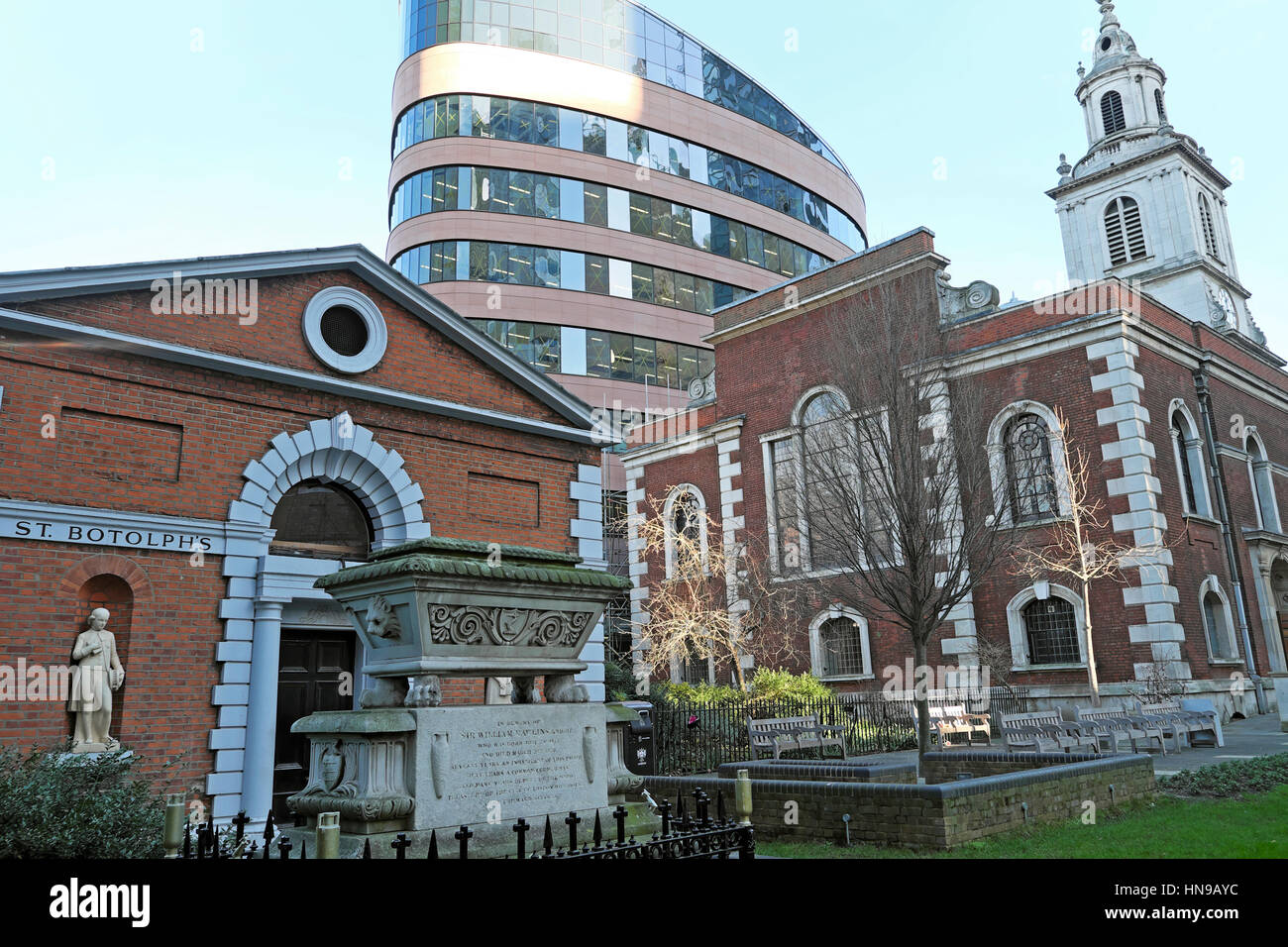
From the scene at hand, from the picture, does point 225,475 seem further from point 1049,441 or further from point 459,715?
point 1049,441

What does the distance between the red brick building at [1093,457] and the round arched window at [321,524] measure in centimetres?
1022

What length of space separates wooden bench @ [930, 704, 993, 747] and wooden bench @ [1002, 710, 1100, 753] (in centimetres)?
164

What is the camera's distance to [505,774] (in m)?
7.14

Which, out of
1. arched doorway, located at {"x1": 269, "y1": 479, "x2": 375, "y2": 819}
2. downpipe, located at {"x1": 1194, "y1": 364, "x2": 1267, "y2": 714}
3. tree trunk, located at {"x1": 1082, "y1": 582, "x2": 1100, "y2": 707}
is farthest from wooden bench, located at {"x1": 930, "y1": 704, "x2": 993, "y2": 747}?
arched doorway, located at {"x1": 269, "y1": 479, "x2": 375, "y2": 819}

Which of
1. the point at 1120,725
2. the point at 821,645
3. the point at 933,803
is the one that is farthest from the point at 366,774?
the point at 821,645

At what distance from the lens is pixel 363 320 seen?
14734 millimetres

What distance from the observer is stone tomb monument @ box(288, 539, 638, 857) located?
6.64 m

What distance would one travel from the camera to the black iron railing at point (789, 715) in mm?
16297

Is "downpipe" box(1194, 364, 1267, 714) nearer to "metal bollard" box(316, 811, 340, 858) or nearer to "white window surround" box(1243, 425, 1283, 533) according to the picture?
"white window surround" box(1243, 425, 1283, 533)

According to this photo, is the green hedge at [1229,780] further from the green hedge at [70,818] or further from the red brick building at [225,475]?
the green hedge at [70,818]

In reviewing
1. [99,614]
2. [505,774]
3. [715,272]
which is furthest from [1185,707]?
[715,272]

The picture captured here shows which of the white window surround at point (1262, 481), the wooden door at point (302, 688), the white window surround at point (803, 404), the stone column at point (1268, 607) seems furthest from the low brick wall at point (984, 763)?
the white window surround at point (1262, 481)

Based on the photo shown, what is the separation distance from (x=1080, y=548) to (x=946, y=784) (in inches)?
531
